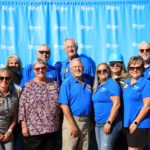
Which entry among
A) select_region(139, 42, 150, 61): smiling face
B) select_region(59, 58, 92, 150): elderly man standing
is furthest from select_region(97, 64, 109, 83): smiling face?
select_region(139, 42, 150, 61): smiling face

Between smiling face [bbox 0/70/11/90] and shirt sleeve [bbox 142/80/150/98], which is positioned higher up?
smiling face [bbox 0/70/11/90]

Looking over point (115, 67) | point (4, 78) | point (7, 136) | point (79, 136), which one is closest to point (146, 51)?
point (115, 67)

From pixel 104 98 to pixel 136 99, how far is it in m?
0.42

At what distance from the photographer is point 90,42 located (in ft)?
20.4

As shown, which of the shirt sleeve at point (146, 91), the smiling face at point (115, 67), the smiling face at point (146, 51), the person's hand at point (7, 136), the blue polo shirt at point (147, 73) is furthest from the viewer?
the smiling face at point (146, 51)

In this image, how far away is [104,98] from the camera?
4.41 metres

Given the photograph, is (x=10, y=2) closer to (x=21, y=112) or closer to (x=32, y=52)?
(x=32, y=52)

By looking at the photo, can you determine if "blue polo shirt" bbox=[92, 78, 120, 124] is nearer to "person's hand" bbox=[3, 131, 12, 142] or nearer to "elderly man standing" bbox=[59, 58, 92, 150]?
"elderly man standing" bbox=[59, 58, 92, 150]

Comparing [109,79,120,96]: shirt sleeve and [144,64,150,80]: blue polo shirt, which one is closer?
[109,79,120,96]: shirt sleeve

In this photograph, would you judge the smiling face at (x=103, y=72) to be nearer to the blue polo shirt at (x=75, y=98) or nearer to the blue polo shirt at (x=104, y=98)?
the blue polo shirt at (x=104, y=98)

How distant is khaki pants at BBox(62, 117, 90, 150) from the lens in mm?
4484

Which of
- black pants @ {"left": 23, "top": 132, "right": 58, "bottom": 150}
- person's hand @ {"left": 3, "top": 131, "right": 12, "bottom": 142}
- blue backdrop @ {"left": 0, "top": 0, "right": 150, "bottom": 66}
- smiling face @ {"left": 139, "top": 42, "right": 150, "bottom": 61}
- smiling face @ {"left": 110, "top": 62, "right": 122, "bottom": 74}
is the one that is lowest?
black pants @ {"left": 23, "top": 132, "right": 58, "bottom": 150}

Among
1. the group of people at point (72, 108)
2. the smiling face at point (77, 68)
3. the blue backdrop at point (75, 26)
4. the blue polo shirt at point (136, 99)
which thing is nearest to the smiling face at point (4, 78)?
the group of people at point (72, 108)

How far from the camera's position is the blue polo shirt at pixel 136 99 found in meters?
4.21
